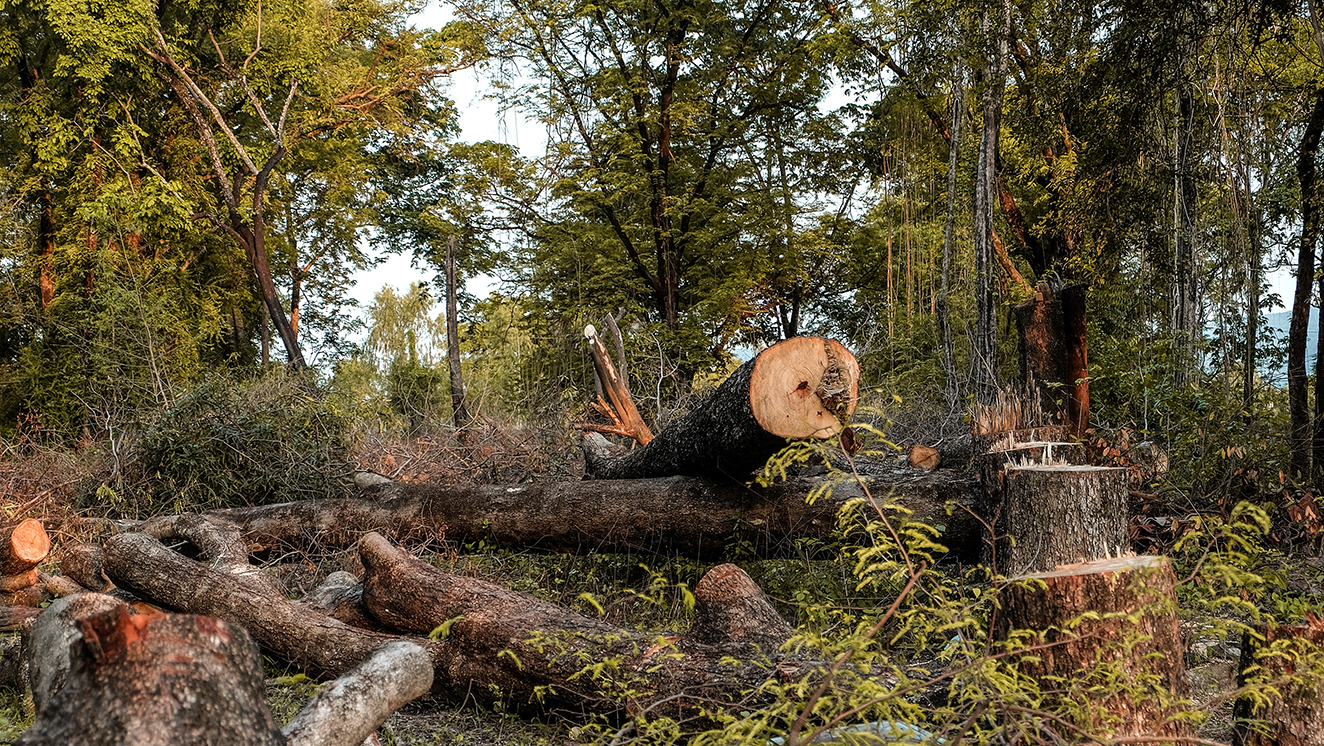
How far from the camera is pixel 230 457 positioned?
860cm

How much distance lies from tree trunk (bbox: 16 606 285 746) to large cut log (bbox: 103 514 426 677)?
2.66 m

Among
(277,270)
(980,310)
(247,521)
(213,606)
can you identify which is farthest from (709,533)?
(277,270)

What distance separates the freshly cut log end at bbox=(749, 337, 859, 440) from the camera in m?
5.02

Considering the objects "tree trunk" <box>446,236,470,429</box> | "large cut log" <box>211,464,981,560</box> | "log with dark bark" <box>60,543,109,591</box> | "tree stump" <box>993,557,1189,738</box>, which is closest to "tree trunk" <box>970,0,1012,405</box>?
"large cut log" <box>211,464,981,560</box>

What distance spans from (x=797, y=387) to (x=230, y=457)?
637cm

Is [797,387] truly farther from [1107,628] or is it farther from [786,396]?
[1107,628]

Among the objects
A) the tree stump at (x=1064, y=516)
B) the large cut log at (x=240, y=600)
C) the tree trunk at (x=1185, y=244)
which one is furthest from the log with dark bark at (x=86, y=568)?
the tree trunk at (x=1185, y=244)

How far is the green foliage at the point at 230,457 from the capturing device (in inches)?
328

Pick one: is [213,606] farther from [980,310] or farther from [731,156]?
[731,156]

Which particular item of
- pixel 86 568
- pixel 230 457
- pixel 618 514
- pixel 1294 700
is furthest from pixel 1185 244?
pixel 86 568

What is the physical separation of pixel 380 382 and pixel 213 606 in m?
20.8

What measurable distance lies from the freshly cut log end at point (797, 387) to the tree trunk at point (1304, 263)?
4.37m

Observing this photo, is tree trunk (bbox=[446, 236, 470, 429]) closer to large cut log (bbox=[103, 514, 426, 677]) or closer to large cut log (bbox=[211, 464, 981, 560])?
large cut log (bbox=[211, 464, 981, 560])

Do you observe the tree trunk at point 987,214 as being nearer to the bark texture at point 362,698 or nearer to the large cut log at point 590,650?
the large cut log at point 590,650
